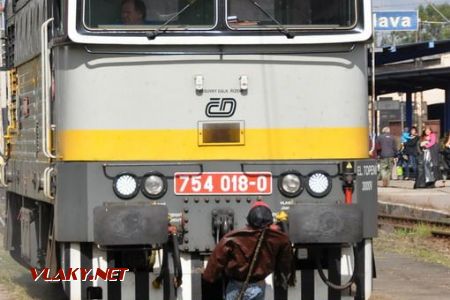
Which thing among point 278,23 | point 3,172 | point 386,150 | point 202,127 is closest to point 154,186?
point 202,127

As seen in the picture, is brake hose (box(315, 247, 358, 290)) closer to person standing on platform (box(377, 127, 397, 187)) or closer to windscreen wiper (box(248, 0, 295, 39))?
windscreen wiper (box(248, 0, 295, 39))

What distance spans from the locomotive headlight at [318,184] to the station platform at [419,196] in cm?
1355

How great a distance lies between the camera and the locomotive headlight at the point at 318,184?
8867 mm

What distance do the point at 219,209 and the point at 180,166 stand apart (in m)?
0.44

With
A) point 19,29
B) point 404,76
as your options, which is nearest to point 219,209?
point 19,29

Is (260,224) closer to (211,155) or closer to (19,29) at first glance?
(211,155)

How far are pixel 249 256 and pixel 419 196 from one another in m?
19.1

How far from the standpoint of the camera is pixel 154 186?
8766mm

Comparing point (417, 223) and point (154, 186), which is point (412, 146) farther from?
point (154, 186)

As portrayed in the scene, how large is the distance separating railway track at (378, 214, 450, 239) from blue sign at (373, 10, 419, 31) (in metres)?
7.19

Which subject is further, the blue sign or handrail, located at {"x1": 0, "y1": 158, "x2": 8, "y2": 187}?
the blue sign

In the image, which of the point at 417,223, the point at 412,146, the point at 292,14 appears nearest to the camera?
the point at 292,14

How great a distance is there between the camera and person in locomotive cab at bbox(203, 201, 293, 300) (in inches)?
301

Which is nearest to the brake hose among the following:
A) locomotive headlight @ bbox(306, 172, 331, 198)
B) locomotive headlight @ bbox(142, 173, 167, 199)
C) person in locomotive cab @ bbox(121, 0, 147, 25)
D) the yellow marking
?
locomotive headlight @ bbox(306, 172, 331, 198)
